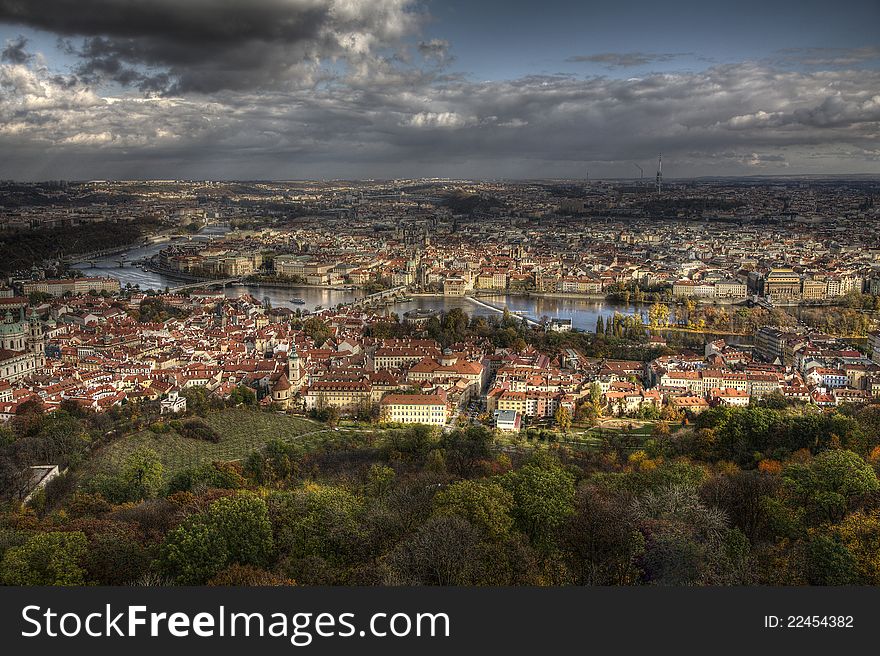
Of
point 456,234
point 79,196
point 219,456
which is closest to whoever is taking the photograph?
point 219,456

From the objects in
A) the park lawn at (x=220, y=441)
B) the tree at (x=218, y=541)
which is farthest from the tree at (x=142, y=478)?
the tree at (x=218, y=541)

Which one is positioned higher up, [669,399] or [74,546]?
[74,546]

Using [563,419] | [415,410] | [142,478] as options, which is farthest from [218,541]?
[563,419]

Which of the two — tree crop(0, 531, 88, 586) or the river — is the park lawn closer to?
tree crop(0, 531, 88, 586)

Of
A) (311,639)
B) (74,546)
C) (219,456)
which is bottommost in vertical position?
(219,456)

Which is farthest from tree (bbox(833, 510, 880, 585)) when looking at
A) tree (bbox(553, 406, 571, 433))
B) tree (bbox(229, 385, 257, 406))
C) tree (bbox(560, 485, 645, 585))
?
tree (bbox(229, 385, 257, 406))

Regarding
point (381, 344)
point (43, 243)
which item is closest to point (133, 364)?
point (381, 344)

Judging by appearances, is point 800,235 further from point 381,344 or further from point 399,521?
point 399,521
